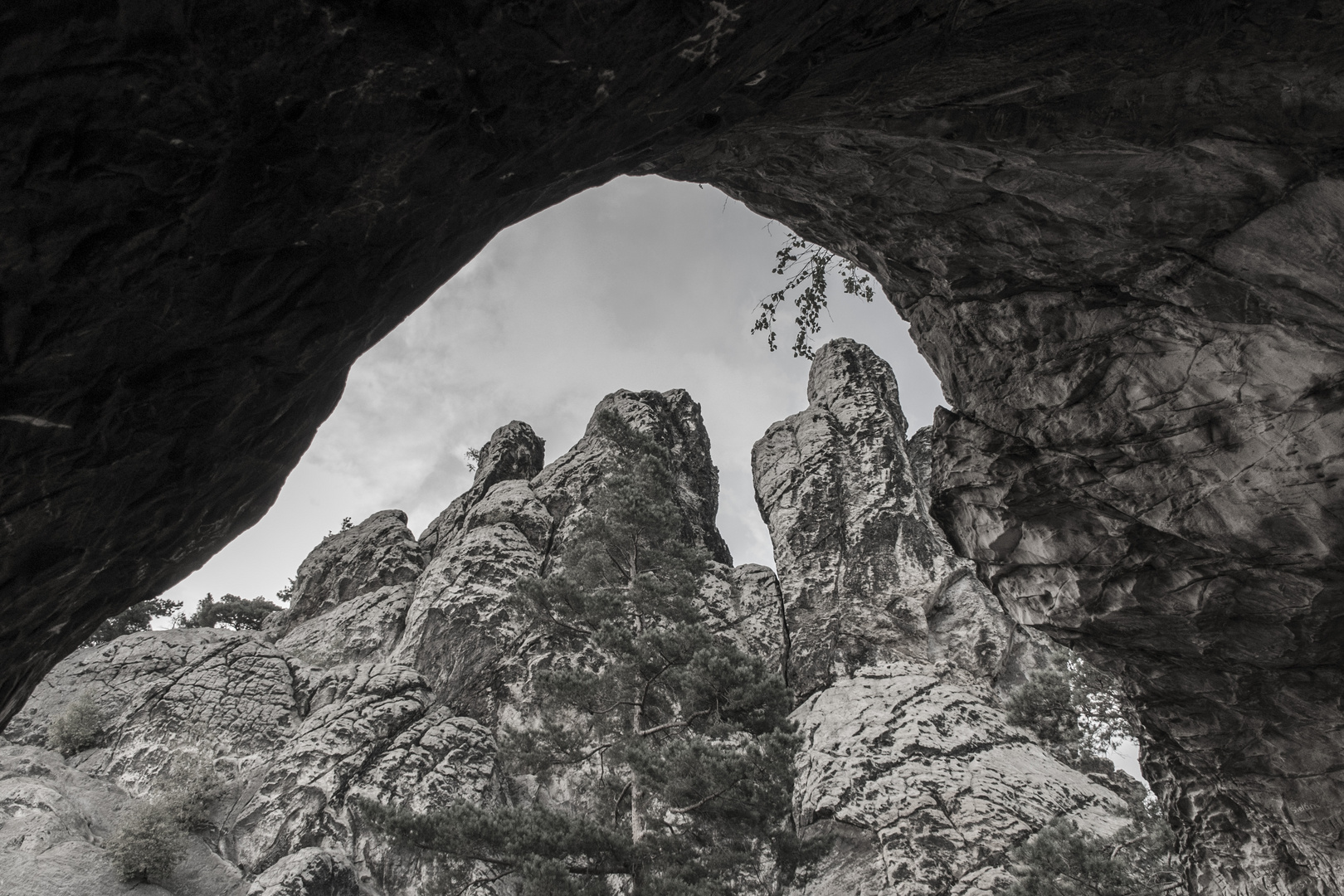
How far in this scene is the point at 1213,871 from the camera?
1081 cm

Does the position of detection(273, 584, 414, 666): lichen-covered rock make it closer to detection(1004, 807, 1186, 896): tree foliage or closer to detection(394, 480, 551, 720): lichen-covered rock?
detection(394, 480, 551, 720): lichen-covered rock

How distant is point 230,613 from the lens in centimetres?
4153

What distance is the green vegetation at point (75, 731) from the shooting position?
2411 cm

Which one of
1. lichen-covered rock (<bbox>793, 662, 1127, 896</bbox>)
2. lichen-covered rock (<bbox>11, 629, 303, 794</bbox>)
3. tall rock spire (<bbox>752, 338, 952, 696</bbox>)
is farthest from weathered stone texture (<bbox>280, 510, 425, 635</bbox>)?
lichen-covered rock (<bbox>793, 662, 1127, 896</bbox>)

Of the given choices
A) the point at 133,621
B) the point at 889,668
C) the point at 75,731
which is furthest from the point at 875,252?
the point at 133,621

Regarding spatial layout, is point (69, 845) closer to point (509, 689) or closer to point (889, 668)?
point (509, 689)

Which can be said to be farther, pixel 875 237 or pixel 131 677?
pixel 131 677

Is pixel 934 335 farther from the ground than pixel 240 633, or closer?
closer

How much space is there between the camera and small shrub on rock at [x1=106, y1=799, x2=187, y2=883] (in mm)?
18656

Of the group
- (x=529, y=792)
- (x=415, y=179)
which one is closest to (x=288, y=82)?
(x=415, y=179)

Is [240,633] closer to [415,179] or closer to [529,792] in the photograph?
[529,792]

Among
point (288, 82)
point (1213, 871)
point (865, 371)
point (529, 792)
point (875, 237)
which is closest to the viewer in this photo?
point (288, 82)

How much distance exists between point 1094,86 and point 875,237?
115 inches

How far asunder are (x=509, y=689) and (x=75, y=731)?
14583 millimetres
